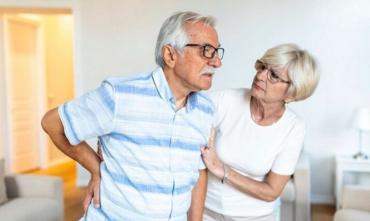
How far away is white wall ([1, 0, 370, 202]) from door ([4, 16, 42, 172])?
4.03ft

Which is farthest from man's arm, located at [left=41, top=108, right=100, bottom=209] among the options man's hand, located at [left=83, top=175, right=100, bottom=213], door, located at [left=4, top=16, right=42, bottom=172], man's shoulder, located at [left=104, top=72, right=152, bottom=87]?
door, located at [left=4, top=16, right=42, bottom=172]

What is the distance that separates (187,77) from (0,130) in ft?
15.6

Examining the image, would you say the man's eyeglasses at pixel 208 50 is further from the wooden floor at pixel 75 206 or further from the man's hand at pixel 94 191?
the wooden floor at pixel 75 206

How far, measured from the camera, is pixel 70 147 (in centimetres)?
120

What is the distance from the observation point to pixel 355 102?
4.37 meters

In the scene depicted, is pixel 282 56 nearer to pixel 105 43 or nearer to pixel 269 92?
pixel 269 92

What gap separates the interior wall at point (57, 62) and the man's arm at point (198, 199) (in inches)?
208

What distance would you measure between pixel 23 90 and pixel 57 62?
94 cm

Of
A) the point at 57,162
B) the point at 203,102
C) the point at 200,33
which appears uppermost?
the point at 200,33

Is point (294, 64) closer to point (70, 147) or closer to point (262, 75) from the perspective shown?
point (262, 75)

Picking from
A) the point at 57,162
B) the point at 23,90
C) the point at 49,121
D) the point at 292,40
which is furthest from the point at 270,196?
the point at 57,162

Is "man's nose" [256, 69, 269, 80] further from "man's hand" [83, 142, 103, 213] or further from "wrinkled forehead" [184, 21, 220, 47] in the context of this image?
"man's hand" [83, 142, 103, 213]

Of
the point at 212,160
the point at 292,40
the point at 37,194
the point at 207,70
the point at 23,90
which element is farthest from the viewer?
the point at 23,90

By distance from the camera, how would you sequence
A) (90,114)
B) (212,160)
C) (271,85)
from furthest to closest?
1. (271,85)
2. (212,160)
3. (90,114)
